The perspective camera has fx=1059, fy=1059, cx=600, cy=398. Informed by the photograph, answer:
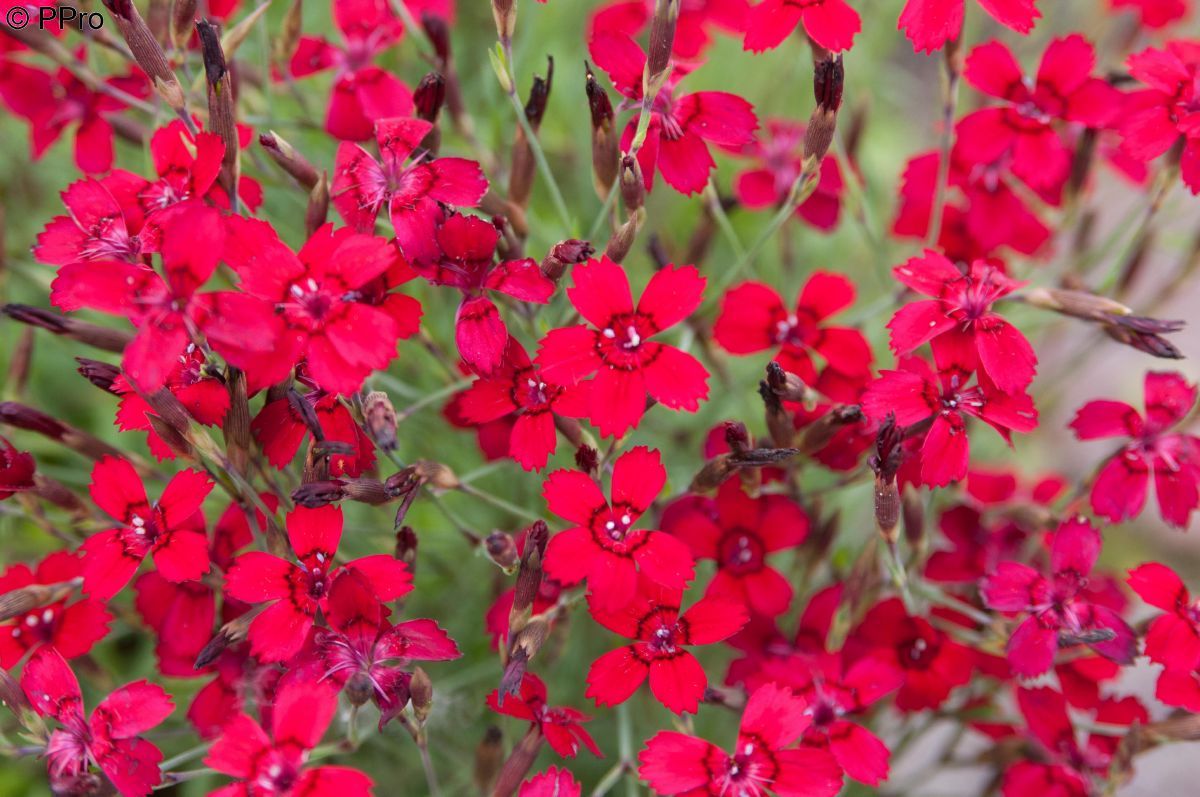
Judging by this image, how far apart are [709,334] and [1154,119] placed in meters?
0.58

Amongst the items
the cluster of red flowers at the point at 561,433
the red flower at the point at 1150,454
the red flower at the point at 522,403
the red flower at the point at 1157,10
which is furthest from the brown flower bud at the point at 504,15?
the red flower at the point at 1157,10

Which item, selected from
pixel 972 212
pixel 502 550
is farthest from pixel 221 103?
pixel 972 212

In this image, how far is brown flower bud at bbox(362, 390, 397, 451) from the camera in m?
0.94

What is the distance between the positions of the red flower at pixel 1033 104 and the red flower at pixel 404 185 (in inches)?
26.0

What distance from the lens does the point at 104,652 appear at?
177 cm

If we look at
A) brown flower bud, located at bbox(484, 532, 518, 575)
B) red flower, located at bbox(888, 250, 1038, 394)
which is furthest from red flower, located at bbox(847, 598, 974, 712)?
brown flower bud, located at bbox(484, 532, 518, 575)

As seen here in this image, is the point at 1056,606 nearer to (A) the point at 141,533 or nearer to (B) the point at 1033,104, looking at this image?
(B) the point at 1033,104

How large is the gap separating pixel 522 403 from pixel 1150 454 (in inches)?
28.3

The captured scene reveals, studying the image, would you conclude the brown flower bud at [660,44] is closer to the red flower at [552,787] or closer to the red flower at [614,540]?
the red flower at [614,540]

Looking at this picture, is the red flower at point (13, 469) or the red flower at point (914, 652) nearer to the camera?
the red flower at point (13, 469)

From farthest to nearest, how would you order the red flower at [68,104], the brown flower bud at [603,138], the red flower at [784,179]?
the red flower at [784,179] → the red flower at [68,104] → the brown flower bud at [603,138]

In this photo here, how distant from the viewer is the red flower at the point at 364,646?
0.99 meters

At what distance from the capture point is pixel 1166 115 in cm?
117

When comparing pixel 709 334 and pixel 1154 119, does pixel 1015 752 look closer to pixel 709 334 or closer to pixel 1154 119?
pixel 709 334
